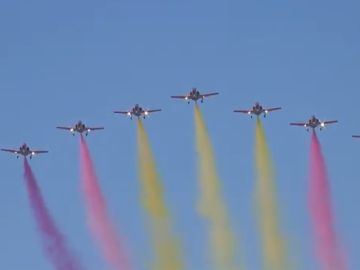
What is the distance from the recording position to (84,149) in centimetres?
18825

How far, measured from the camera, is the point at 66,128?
194 metres

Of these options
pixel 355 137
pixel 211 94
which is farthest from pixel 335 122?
pixel 211 94

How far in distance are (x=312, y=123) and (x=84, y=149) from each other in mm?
32111

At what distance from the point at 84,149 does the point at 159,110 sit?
1252cm

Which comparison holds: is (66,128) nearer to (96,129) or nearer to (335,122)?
(96,129)

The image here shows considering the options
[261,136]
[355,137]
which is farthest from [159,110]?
[355,137]

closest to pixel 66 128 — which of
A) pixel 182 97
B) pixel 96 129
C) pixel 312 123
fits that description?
pixel 96 129

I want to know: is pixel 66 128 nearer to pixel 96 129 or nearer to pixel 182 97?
pixel 96 129

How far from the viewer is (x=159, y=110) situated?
19262cm

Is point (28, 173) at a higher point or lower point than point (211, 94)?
lower

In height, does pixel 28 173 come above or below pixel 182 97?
below

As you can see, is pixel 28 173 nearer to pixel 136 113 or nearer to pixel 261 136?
pixel 136 113

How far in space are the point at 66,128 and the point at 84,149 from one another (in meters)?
7.01

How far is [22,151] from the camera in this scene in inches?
7530
